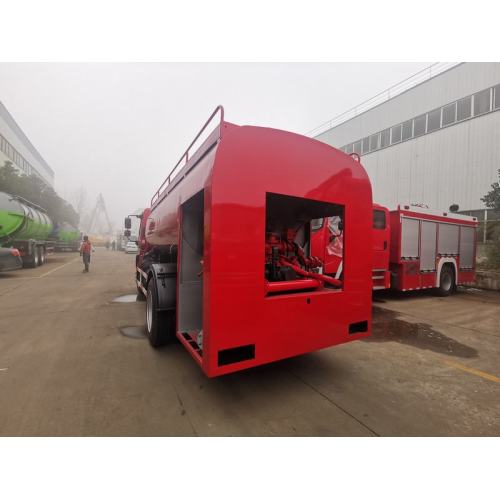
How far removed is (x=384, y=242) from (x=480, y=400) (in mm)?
4740

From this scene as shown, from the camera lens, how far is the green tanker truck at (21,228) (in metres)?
12.0

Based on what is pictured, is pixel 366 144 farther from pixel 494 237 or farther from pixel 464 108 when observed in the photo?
pixel 494 237

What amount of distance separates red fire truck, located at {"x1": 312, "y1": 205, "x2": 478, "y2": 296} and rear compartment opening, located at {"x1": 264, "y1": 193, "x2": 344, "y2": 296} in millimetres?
1756

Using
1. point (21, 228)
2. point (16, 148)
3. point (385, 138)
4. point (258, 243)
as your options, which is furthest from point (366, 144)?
point (16, 148)

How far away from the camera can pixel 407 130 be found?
17.2 meters

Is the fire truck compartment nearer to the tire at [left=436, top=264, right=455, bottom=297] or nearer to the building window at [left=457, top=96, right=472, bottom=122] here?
the tire at [left=436, top=264, right=455, bottom=297]

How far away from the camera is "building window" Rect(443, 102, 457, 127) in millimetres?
14719

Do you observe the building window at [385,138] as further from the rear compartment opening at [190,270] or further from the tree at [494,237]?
the rear compartment opening at [190,270]

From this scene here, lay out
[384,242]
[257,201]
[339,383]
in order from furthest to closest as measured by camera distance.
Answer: [384,242] < [339,383] < [257,201]

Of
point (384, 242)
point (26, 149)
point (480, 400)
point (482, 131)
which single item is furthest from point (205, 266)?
point (26, 149)

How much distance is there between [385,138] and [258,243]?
20.1 metres

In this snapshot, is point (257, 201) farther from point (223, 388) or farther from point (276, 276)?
point (223, 388)

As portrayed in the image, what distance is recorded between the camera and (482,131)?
44.1 ft

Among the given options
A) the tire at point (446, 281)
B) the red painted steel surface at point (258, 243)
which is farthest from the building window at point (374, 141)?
the red painted steel surface at point (258, 243)
